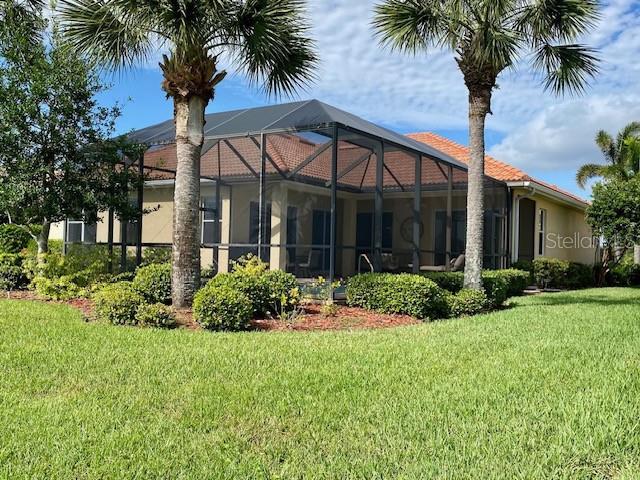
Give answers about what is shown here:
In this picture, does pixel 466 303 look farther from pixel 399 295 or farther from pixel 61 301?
→ pixel 61 301

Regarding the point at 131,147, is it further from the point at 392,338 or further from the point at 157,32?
the point at 392,338

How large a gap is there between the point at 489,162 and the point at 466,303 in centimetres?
1131

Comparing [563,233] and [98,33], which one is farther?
[563,233]

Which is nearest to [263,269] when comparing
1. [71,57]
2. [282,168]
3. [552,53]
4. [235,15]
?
[282,168]

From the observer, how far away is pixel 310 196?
12.6 metres

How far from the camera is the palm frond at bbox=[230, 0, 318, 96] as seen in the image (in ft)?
28.4

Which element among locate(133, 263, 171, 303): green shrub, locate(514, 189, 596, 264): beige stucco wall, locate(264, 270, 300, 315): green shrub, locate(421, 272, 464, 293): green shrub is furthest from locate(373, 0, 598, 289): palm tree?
locate(514, 189, 596, 264): beige stucco wall

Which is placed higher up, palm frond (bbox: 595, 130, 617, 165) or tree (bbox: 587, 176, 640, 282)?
palm frond (bbox: 595, 130, 617, 165)

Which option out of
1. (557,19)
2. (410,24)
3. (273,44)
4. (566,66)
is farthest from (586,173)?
(273,44)

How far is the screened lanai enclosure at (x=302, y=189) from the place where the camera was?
11.0 meters

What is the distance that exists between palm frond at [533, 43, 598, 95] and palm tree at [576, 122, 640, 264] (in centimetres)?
1354

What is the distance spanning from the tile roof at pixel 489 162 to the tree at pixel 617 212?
3.63 meters

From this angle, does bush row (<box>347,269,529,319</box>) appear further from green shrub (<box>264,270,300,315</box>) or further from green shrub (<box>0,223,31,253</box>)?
green shrub (<box>0,223,31,253</box>)

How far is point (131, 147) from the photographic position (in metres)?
12.0
